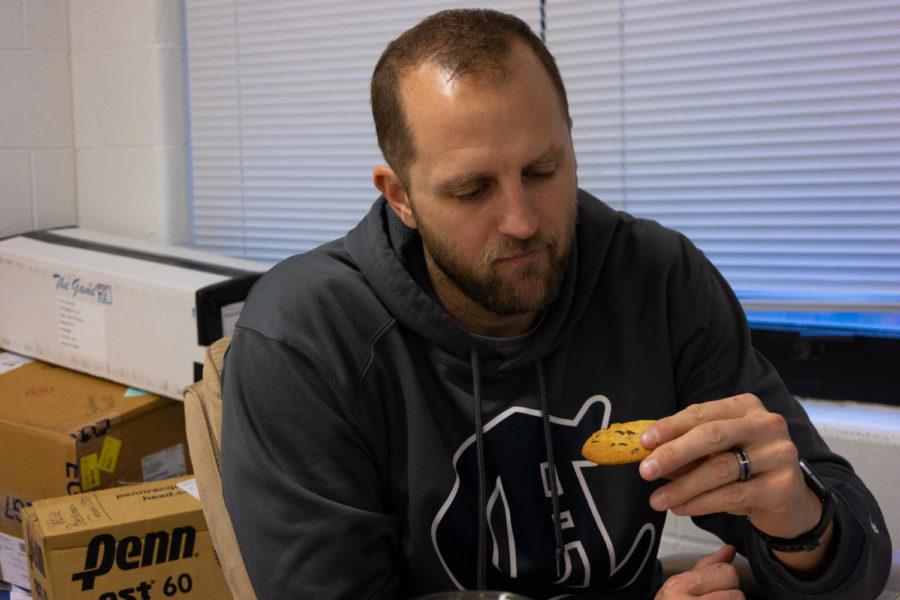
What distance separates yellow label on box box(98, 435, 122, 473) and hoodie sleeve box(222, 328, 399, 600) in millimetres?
928

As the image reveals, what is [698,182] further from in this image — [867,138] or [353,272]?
[353,272]

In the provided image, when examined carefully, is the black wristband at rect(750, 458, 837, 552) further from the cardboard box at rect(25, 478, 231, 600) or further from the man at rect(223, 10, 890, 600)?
the cardboard box at rect(25, 478, 231, 600)

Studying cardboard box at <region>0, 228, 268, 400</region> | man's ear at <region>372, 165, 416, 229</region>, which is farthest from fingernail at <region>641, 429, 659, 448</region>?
cardboard box at <region>0, 228, 268, 400</region>

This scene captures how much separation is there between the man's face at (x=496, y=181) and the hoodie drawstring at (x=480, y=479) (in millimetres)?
99

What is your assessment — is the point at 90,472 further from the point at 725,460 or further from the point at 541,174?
the point at 725,460

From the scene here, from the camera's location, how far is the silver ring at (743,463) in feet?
2.85

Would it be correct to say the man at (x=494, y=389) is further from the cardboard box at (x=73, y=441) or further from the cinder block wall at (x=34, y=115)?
the cinder block wall at (x=34, y=115)

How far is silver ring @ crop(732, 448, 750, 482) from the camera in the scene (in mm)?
868

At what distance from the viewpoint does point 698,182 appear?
5.91ft

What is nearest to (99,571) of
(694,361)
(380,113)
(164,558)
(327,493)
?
(164,558)

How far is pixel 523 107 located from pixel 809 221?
0.95 metres

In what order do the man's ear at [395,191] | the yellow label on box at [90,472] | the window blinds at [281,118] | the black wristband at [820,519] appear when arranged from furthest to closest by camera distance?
the window blinds at [281,118] → the yellow label on box at [90,472] → the man's ear at [395,191] → the black wristband at [820,519]

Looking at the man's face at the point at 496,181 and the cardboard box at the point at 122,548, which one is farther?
the cardboard box at the point at 122,548

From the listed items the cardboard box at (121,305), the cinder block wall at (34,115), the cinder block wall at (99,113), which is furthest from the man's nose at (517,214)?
the cinder block wall at (34,115)
